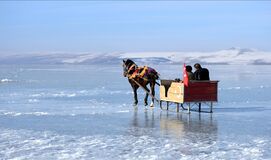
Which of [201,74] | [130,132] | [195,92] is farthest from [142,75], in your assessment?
[130,132]

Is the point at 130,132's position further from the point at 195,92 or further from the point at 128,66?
the point at 128,66

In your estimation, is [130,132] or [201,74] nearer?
[130,132]

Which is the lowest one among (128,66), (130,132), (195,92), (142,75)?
(130,132)

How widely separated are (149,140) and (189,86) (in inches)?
195

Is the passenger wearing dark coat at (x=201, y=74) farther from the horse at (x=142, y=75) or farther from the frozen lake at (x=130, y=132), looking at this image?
the horse at (x=142, y=75)

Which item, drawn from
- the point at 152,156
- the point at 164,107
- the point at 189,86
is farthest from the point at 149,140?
the point at 164,107

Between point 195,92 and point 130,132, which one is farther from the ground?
point 195,92

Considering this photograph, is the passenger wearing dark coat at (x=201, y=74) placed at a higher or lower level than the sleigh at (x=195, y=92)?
higher

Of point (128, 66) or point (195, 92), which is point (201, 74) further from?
point (128, 66)

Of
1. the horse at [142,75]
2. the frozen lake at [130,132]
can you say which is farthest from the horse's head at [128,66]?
the frozen lake at [130,132]

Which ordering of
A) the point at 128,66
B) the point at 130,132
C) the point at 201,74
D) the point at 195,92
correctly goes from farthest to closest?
the point at 128,66 → the point at 201,74 → the point at 195,92 → the point at 130,132

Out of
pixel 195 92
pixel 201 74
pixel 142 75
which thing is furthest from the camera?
pixel 142 75

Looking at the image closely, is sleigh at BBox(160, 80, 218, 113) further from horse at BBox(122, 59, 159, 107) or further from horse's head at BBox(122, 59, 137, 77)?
horse's head at BBox(122, 59, 137, 77)

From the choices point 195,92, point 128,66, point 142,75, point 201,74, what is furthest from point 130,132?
point 128,66
